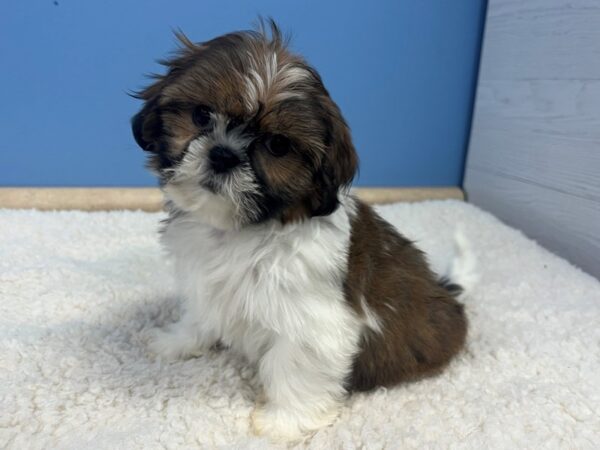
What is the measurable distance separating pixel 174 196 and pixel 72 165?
1.69 meters

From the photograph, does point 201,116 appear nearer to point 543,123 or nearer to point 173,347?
point 173,347

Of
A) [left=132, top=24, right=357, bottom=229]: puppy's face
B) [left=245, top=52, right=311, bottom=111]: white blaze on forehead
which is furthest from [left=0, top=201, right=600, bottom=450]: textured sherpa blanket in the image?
[left=245, top=52, right=311, bottom=111]: white blaze on forehead

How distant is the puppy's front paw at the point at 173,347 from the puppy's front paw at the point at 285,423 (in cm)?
34

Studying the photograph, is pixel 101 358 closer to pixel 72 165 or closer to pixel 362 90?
pixel 72 165

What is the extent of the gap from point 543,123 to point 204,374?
1937 millimetres

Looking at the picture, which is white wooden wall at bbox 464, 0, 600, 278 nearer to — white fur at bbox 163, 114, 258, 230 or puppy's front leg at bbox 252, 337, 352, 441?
puppy's front leg at bbox 252, 337, 352, 441

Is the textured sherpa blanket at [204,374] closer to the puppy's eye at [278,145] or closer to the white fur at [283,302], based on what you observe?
the white fur at [283,302]

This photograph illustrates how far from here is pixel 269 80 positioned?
106 cm

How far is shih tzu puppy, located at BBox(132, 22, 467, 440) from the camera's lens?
3.49ft

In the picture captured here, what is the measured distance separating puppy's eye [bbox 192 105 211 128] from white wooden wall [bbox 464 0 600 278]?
177cm

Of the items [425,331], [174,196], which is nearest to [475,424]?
[425,331]

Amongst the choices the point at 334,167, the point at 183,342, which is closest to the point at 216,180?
the point at 334,167

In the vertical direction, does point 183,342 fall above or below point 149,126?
below

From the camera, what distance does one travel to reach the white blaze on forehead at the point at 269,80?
1.04 meters
